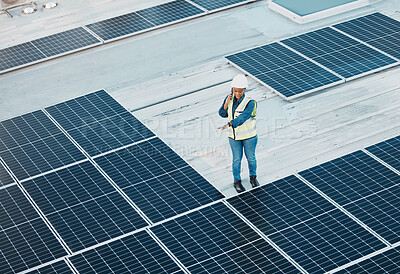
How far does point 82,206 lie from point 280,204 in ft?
12.7

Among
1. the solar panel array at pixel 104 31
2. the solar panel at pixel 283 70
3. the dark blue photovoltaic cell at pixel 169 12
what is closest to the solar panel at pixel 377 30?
the solar panel at pixel 283 70

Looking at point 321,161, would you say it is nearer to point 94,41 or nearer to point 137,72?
point 137,72

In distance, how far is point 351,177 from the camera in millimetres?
15391

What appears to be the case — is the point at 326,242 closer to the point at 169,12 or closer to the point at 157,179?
the point at 157,179

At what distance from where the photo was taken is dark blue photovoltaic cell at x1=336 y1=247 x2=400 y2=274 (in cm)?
1305

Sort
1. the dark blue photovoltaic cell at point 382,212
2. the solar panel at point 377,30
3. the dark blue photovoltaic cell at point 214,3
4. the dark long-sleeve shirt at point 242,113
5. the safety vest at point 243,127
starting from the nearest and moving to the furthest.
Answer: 1. the dark blue photovoltaic cell at point 382,212
2. the dark long-sleeve shirt at point 242,113
3. the safety vest at point 243,127
4. the solar panel at point 377,30
5. the dark blue photovoltaic cell at point 214,3

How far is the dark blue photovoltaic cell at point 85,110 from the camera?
18156 millimetres

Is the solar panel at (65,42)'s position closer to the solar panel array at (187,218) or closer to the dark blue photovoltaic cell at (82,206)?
the solar panel array at (187,218)

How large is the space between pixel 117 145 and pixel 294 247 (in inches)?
203

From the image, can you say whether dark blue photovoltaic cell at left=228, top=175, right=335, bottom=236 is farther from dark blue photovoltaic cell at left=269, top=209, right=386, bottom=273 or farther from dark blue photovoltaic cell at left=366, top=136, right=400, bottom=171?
dark blue photovoltaic cell at left=366, top=136, right=400, bottom=171

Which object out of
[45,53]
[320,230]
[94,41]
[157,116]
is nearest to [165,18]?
[94,41]

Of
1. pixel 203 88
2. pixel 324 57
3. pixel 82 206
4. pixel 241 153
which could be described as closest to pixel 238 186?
pixel 241 153

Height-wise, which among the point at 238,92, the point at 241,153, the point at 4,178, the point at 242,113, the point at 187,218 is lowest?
the point at 4,178

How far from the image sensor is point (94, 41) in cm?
2184
